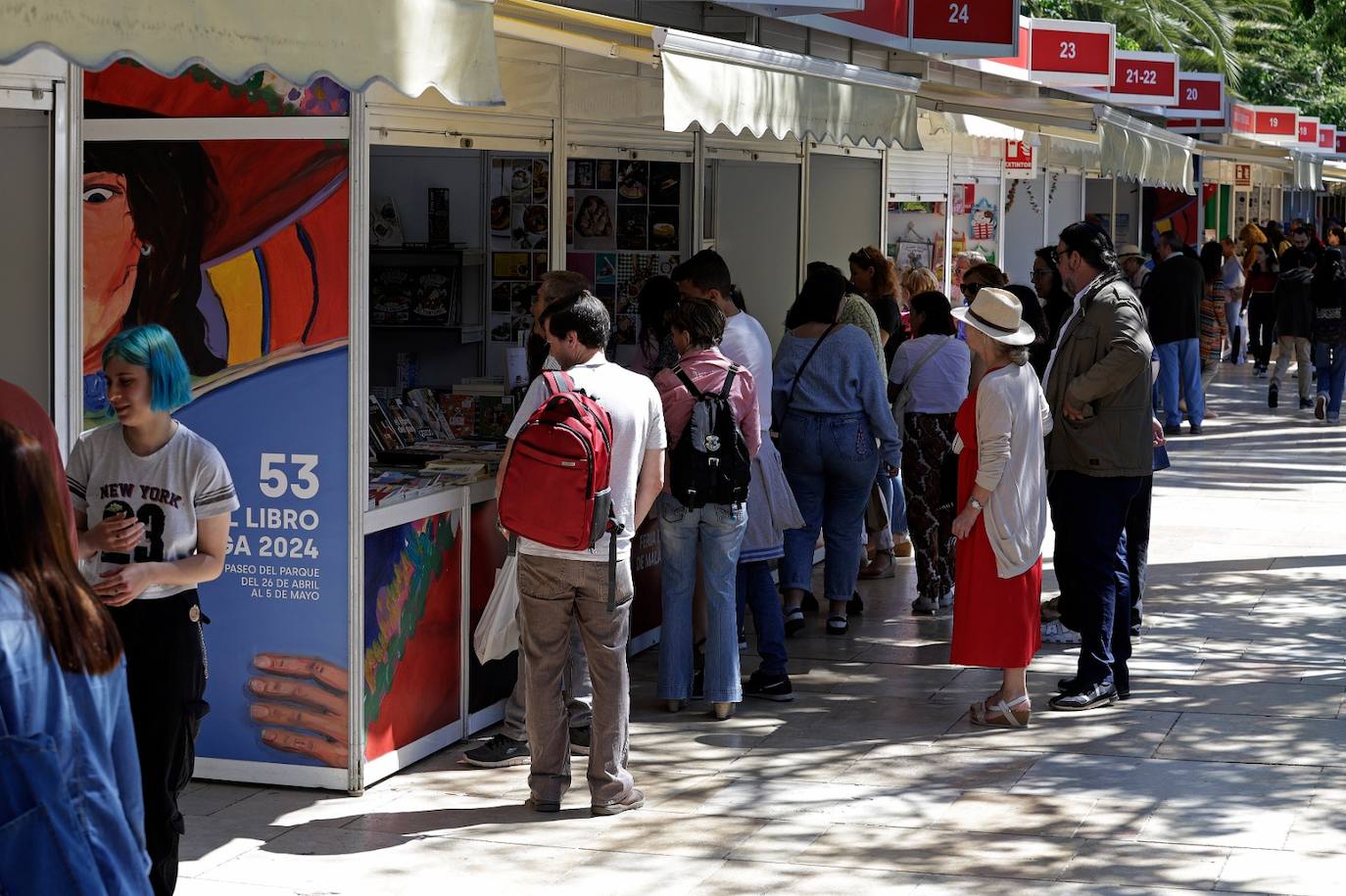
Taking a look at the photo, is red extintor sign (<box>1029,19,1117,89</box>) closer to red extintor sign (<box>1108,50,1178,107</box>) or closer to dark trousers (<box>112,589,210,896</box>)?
red extintor sign (<box>1108,50,1178,107</box>)

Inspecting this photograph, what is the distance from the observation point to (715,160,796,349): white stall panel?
10.9 m

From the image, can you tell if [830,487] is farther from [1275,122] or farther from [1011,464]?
[1275,122]

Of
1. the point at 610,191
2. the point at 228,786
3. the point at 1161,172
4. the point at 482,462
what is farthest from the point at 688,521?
the point at 1161,172

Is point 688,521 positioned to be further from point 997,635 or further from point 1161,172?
point 1161,172

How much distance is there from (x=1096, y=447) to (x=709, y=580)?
1.62 metres

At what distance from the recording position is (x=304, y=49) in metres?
4.45

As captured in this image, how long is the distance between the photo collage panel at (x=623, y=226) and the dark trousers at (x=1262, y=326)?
49.0 ft

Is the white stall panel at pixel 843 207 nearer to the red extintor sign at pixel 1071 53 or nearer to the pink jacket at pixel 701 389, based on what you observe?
the red extintor sign at pixel 1071 53

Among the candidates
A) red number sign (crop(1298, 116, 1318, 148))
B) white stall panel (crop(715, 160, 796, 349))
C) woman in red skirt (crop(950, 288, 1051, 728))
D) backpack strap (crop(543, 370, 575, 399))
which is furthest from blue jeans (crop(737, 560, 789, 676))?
red number sign (crop(1298, 116, 1318, 148))

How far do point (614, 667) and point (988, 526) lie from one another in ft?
5.76

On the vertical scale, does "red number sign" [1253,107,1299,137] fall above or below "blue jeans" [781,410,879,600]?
above

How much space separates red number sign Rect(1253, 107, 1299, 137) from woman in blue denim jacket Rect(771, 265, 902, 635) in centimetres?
2324

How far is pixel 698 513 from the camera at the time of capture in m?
6.98

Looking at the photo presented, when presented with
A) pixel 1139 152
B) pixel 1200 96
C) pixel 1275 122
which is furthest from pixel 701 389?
pixel 1275 122
